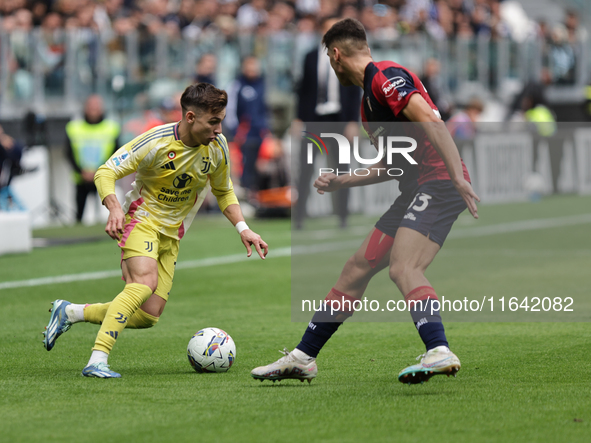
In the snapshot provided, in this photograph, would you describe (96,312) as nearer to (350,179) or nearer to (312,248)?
(350,179)

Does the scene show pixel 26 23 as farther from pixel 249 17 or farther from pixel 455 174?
pixel 455 174

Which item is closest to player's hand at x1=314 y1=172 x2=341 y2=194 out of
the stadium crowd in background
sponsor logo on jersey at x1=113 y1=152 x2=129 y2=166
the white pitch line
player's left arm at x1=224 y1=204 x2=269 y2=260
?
player's left arm at x1=224 y1=204 x2=269 y2=260

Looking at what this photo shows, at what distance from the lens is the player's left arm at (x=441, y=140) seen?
4902 millimetres

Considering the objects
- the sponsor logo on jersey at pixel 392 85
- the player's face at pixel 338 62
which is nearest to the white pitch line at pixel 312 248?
the player's face at pixel 338 62

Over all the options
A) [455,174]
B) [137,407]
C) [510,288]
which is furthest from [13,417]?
[510,288]

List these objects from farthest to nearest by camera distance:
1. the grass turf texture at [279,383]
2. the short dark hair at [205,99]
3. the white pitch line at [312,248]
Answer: the white pitch line at [312,248]
the short dark hair at [205,99]
the grass turf texture at [279,383]

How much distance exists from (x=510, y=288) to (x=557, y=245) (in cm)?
398

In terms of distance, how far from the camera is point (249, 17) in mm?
21766

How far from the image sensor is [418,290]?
16.5 ft

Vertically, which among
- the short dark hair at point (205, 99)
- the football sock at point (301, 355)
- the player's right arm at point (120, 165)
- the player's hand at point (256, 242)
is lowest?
the football sock at point (301, 355)

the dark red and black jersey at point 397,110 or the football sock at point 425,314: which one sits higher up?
the dark red and black jersey at point 397,110

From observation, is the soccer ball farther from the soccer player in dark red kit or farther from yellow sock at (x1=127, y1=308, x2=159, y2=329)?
the soccer player in dark red kit

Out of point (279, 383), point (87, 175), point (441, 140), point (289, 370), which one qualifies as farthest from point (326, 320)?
point (87, 175)

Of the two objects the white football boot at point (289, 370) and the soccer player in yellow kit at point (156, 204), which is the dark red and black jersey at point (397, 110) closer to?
the soccer player in yellow kit at point (156, 204)
